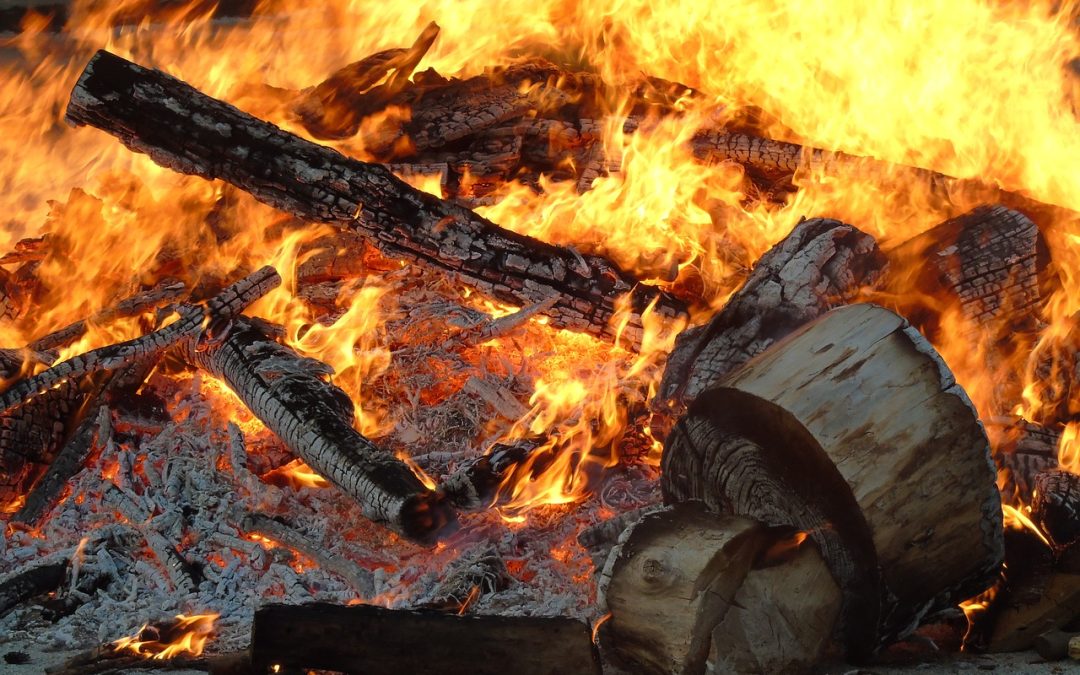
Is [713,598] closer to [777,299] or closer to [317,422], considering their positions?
[777,299]

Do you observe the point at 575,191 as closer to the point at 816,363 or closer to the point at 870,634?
the point at 816,363

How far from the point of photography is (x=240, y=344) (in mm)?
5082

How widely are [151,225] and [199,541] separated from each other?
2.66 meters

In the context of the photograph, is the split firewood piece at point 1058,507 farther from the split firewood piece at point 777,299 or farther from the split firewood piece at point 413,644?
the split firewood piece at point 413,644

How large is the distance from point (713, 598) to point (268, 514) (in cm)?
224

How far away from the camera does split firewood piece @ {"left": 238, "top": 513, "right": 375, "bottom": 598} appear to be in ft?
13.1

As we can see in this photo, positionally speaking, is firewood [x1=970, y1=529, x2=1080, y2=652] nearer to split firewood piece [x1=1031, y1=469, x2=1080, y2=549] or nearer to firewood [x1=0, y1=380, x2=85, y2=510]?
split firewood piece [x1=1031, y1=469, x2=1080, y2=549]

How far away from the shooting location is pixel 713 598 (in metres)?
3.07

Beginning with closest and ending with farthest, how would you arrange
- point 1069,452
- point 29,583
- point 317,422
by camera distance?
point 29,583 < point 1069,452 < point 317,422

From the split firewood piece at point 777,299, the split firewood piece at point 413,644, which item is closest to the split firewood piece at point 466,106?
the split firewood piece at point 777,299

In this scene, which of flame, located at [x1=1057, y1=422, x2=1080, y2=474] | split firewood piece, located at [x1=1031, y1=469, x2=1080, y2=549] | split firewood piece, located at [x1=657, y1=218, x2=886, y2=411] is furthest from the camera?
split firewood piece, located at [x1=657, y1=218, x2=886, y2=411]

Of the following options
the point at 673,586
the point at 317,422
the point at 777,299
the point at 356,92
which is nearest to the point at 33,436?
the point at 317,422

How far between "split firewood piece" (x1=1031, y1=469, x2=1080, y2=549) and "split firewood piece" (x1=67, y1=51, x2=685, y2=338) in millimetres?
2028

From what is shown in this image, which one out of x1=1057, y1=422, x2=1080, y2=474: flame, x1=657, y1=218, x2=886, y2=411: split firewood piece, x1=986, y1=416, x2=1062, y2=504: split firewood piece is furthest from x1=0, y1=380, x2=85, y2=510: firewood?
x1=1057, y1=422, x2=1080, y2=474: flame
